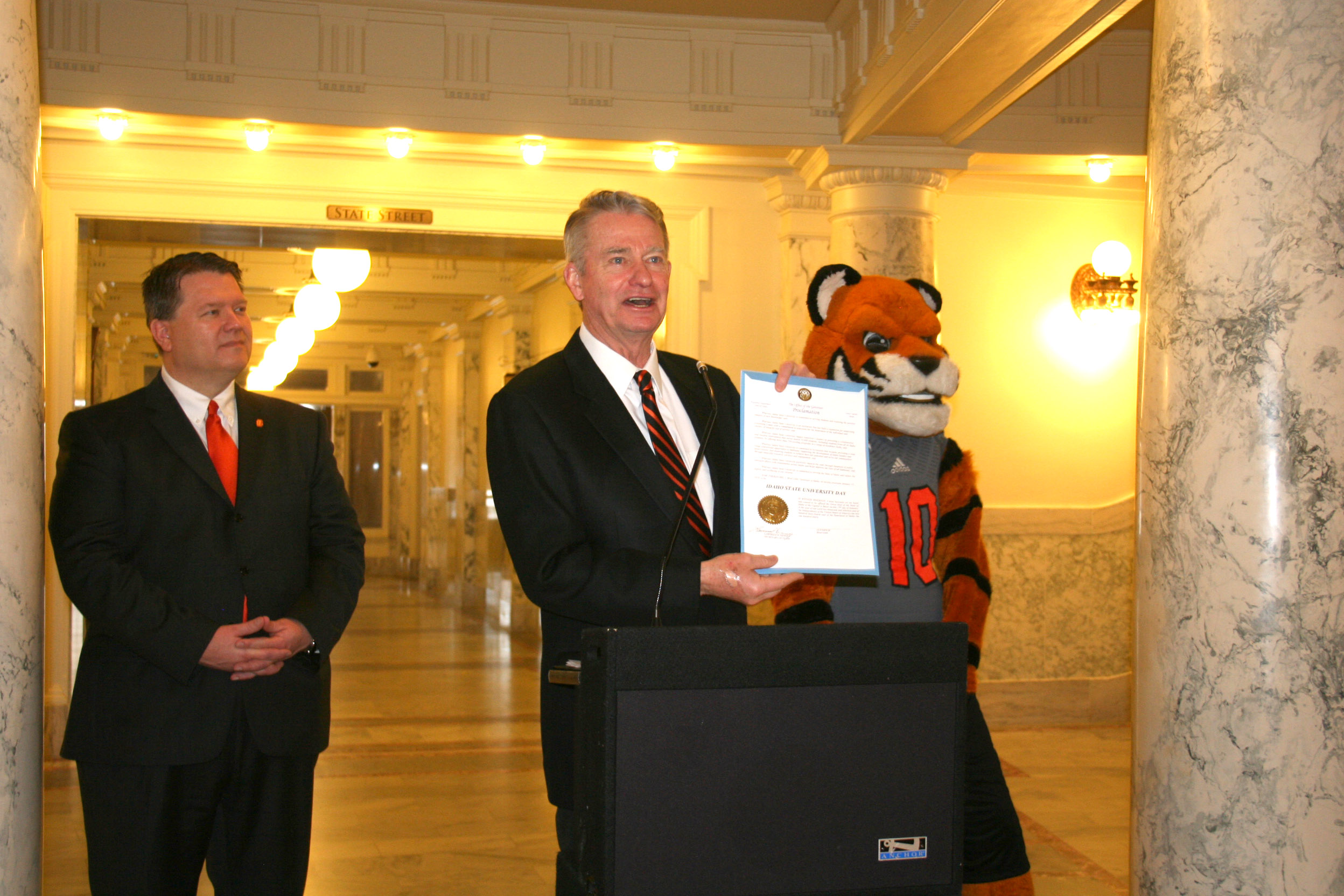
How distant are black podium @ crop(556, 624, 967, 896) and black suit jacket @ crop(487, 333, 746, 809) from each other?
352 millimetres

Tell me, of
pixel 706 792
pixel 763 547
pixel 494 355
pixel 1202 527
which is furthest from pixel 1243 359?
pixel 494 355

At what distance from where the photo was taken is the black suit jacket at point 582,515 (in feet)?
5.71

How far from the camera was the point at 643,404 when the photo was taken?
1.98m

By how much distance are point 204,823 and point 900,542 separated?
190 centimetres

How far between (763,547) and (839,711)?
0.31 m

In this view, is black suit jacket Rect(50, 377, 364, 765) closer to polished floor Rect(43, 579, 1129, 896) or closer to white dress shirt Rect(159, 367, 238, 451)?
white dress shirt Rect(159, 367, 238, 451)

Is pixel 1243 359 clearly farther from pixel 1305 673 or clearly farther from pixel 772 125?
pixel 772 125

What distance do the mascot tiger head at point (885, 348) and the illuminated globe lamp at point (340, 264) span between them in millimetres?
3616

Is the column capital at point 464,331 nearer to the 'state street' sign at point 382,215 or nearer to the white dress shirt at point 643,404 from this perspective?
the 'state street' sign at point 382,215

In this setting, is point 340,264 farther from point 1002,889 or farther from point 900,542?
point 1002,889

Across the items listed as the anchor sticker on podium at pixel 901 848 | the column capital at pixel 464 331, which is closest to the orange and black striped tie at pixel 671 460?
the anchor sticker on podium at pixel 901 848

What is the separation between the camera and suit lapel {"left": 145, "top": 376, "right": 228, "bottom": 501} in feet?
8.20

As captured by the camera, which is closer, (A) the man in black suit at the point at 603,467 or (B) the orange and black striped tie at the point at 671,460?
(A) the man in black suit at the point at 603,467

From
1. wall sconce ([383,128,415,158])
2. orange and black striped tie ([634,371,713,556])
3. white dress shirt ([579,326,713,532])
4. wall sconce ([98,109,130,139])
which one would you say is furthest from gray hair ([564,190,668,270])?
wall sconce ([98,109,130,139])
